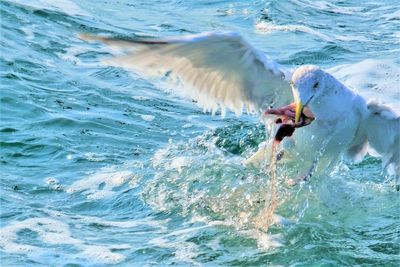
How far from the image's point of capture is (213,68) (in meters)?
7.60

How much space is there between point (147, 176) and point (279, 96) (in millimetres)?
1505

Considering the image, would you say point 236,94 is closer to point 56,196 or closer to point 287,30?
point 56,196

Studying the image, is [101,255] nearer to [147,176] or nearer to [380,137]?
[147,176]

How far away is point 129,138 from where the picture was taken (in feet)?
31.6

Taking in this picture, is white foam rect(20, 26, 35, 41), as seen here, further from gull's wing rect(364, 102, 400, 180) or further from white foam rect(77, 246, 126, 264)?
white foam rect(77, 246, 126, 264)

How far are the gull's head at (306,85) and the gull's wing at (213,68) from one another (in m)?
0.45

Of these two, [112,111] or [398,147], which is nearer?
[398,147]

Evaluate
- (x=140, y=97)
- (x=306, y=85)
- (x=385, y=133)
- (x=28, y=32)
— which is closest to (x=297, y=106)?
(x=306, y=85)

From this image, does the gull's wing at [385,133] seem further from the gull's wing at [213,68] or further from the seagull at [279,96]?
the gull's wing at [213,68]

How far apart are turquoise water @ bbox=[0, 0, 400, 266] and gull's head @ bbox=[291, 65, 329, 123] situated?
3.40 feet

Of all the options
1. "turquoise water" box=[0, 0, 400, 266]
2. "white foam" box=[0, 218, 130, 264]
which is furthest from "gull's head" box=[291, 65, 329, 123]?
"white foam" box=[0, 218, 130, 264]

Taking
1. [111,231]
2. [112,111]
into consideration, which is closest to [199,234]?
[111,231]

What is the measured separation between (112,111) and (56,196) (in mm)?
2584

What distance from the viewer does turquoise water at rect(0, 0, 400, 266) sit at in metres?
6.94
